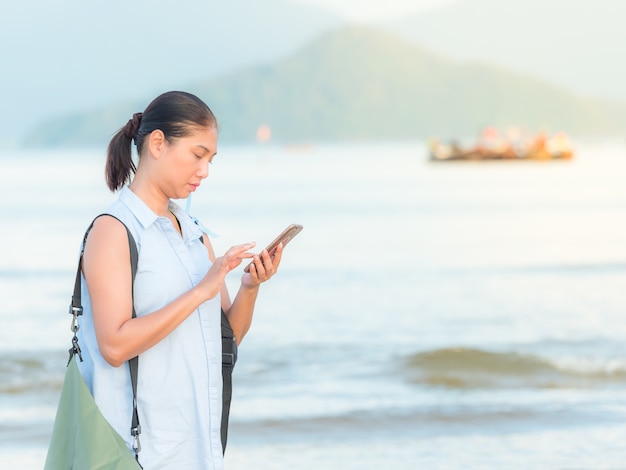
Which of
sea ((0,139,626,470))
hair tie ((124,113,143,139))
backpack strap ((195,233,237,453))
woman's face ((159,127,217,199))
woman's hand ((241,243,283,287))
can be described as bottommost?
sea ((0,139,626,470))

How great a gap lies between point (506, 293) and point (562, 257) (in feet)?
21.0

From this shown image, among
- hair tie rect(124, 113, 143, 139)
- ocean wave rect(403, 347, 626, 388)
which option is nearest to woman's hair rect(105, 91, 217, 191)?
hair tie rect(124, 113, 143, 139)

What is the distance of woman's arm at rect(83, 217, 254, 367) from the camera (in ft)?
8.06

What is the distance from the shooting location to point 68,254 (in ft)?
80.9

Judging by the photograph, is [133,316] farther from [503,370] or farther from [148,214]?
[503,370]

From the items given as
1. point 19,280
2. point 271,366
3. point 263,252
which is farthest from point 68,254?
point 263,252

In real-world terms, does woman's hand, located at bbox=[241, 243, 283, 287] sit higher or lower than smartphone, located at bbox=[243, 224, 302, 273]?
lower

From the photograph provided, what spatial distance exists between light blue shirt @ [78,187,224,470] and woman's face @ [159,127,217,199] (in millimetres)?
85

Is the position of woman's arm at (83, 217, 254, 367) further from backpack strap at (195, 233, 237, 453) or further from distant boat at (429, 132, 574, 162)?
distant boat at (429, 132, 574, 162)

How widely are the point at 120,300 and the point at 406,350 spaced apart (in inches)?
359

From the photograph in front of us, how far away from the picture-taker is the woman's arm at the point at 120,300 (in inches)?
96.7

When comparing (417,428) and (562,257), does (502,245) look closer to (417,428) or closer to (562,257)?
(562,257)

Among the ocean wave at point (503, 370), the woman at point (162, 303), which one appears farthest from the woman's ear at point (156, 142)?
the ocean wave at point (503, 370)

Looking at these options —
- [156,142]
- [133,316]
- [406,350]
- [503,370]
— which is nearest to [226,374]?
[133,316]
